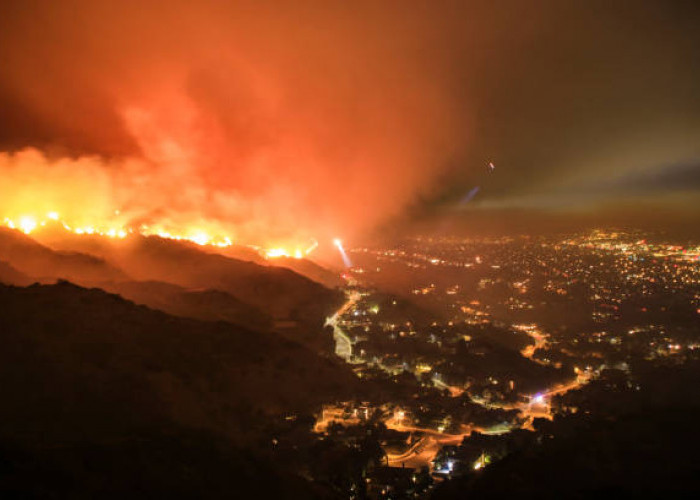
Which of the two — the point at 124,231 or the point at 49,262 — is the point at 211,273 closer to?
the point at 124,231

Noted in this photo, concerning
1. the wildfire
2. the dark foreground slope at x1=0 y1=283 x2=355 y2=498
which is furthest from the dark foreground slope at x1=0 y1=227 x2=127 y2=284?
the dark foreground slope at x1=0 y1=283 x2=355 y2=498

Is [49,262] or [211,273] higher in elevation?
[211,273]

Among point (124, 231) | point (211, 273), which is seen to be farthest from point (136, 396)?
point (124, 231)

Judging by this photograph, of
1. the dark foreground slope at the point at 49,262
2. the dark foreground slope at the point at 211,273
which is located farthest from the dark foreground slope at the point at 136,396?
the dark foreground slope at the point at 49,262

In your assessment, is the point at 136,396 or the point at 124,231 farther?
the point at 124,231

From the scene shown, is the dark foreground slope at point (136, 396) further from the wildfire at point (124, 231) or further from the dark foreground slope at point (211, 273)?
the wildfire at point (124, 231)

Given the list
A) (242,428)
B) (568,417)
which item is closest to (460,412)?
(568,417)
